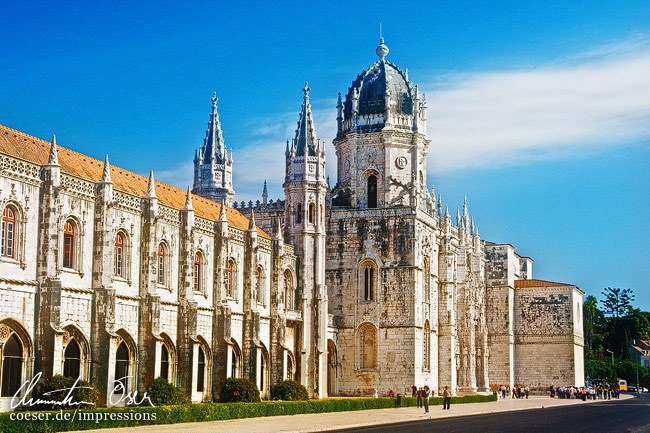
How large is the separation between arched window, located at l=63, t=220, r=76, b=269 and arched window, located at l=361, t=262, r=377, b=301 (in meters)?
29.3

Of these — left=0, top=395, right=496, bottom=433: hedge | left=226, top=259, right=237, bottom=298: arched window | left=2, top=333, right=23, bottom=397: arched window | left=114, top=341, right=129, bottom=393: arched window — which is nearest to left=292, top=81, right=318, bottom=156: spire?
left=226, top=259, right=237, bottom=298: arched window

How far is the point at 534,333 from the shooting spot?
308 feet

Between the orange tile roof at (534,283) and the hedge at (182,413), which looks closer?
the hedge at (182,413)

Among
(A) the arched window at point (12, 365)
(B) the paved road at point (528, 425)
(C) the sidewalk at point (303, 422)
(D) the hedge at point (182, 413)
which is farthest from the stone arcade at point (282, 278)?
(B) the paved road at point (528, 425)

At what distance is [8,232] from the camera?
3603 centimetres

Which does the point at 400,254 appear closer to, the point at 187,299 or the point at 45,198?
the point at 187,299

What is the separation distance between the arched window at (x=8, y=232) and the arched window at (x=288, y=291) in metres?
25.0

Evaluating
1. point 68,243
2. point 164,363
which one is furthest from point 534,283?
point 68,243

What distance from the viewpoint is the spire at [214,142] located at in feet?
225

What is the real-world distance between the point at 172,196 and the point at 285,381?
1267cm

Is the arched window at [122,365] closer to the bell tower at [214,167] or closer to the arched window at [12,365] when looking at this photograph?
the arched window at [12,365]

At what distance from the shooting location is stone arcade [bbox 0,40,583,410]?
1470 inches

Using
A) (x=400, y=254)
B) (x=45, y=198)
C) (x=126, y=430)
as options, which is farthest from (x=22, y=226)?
(x=400, y=254)

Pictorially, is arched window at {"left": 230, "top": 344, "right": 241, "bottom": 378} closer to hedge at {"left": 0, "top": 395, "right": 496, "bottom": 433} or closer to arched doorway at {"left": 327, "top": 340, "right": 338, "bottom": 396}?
hedge at {"left": 0, "top": 395, "right": 496, "bottom": 433}
